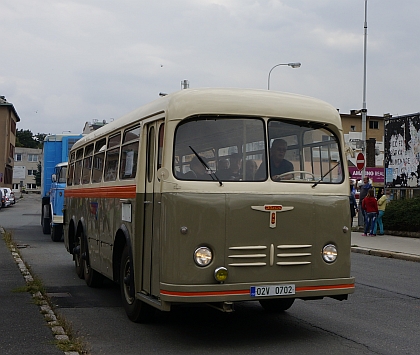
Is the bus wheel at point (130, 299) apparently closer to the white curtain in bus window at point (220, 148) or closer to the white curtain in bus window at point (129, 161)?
the white curtain in bus window at point (129, 161)

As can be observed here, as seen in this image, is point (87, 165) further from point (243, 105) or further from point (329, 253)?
point (329, 253)

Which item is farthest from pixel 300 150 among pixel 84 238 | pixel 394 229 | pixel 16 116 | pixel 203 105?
pixel 16 116

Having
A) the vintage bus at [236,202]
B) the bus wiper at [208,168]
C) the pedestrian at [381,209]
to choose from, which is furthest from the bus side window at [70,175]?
the pedestrian at [381,209]

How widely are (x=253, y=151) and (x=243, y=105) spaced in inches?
20.1

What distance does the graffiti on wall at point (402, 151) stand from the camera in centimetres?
2777

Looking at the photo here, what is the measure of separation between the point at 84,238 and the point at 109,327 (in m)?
3.78

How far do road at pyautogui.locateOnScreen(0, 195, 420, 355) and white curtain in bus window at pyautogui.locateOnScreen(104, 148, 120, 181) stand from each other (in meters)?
1.84

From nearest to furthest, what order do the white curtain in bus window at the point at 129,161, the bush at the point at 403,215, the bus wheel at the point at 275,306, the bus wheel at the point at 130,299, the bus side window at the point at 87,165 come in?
the bus wheel at the point at 130,299 → the white curtain in bus window at the point at 129,161 → the bus wheel at the point at 275,306 → the bus side window at the point at 87,165 → the bush at the point at 403,215

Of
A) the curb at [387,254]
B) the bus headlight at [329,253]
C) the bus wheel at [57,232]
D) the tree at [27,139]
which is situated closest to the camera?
the bus headlight at [329,253]

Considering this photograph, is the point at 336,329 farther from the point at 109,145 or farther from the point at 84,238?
the point at 84,238

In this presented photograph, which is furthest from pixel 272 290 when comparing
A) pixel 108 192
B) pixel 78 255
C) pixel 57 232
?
pixel 57 232

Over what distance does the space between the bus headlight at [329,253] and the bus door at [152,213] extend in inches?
70.9

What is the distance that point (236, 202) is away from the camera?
24.2 ft

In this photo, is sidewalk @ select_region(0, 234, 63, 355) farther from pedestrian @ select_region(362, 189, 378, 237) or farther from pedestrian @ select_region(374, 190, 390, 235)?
pedestrian @ select_region(374, 190, 390, 235)
